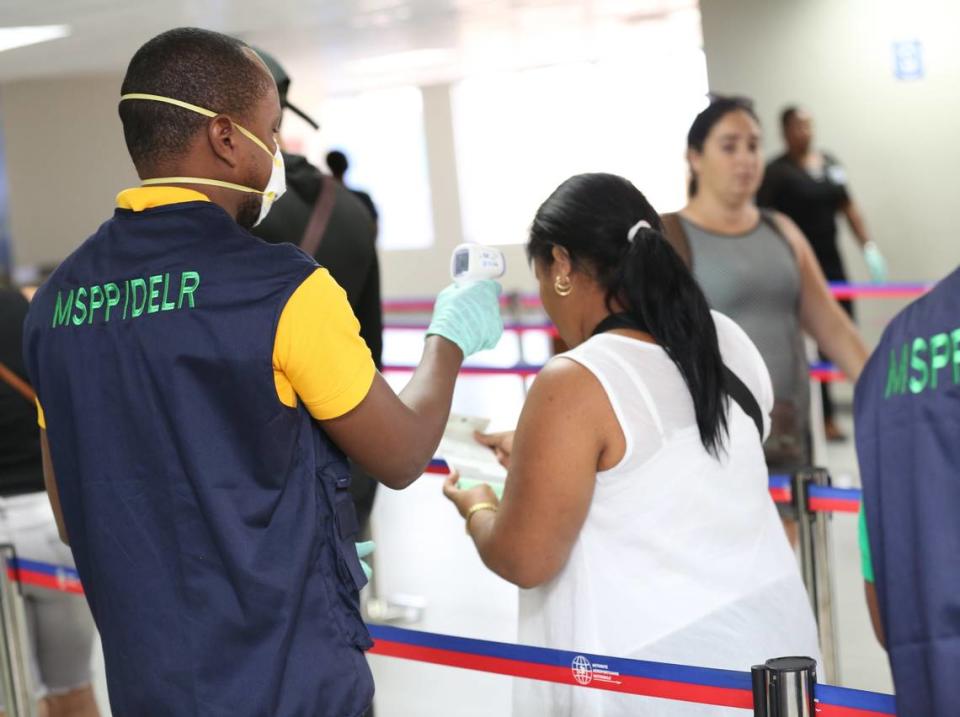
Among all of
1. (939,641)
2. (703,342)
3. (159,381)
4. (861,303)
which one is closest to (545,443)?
(703,342)

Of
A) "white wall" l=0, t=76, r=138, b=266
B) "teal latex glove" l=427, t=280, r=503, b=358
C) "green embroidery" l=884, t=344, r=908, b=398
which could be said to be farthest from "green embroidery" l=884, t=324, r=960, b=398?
"white wall" l=0, t=76, r=138, b=266

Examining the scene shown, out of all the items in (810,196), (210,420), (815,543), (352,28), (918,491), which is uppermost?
(352,28)

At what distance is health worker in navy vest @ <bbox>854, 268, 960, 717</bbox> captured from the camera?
1257 millimetres

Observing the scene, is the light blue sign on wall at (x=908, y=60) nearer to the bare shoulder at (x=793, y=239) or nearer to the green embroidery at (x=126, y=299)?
the bare shoulder at (x=793, y=239)

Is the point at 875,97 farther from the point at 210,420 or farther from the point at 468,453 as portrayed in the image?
the point at 210,420

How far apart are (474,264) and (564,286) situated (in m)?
0.16

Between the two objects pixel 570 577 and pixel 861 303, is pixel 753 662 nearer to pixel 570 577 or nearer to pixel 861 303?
pixel 570 577

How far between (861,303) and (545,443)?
7.18m

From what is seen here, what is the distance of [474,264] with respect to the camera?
209 centimetres

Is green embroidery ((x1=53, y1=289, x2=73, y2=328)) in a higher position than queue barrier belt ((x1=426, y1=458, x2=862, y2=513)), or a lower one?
higher

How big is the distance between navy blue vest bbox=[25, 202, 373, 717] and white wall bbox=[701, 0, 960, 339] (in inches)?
281

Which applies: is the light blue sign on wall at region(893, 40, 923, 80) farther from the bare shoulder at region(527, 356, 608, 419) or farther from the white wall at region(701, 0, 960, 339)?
the bare shoulder at region(527, 356, 608, 419)

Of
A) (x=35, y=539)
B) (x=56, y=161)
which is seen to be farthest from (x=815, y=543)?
(x=56, y=161)

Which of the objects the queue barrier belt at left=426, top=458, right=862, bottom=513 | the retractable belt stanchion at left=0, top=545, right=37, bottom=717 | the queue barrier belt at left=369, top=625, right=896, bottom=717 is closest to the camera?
the queue barrier belt at left=369, top=625, right=896, bottom=717
